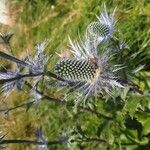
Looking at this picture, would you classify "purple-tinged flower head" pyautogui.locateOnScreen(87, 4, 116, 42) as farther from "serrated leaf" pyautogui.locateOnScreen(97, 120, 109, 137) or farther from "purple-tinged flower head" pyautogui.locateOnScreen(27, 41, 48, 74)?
"serrated leaf" pyautogui.locateOnScreen(97, 120, 109, 137)

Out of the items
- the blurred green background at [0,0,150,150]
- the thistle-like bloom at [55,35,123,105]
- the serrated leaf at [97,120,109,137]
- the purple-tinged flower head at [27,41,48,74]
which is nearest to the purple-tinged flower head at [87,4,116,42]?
the blurred green background at [0,0,150,150]

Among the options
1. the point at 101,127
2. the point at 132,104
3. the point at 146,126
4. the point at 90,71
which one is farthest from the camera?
the point at 101,127

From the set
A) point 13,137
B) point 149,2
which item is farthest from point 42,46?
point 13,137

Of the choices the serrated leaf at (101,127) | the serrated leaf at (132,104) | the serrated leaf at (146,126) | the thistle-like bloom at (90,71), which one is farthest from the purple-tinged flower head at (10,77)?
the serrated leaf at (101,127)

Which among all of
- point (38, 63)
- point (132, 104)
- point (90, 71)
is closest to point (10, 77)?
point (38, 63)

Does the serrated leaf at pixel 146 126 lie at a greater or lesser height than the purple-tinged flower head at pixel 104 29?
lesser

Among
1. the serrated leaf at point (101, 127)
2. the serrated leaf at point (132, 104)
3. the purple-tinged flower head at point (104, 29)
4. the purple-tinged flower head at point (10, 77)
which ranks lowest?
the serrated leaf at point (132, 104)

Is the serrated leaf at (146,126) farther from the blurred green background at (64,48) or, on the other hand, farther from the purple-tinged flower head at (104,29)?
the purple-tinged flower head at (104,29)

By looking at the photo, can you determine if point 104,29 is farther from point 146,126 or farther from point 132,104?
point 146,126
